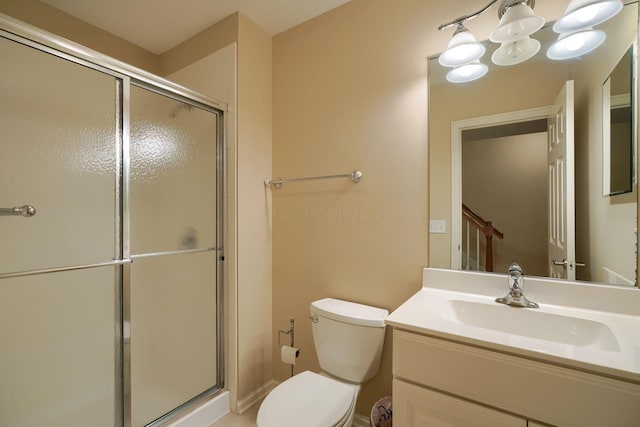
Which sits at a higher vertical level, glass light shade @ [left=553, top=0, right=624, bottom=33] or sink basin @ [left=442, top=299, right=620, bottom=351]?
glass light shade @ [left=553, top=0, right=624, bottom=33]

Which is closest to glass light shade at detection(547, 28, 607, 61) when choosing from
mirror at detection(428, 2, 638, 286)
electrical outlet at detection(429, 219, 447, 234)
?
mirror at detection(428, 2, 638, 286)

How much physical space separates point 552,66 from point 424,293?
42.0 inches

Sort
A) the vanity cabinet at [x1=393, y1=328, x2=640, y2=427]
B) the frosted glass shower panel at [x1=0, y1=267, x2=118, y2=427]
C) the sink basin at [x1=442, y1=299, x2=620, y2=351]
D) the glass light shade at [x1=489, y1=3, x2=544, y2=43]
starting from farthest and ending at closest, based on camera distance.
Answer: the frosted glass shower panel at [x1=0, y1=267, x2=118, y2=427]
the glass light shade at [x1=489, y1=3, x2=544, y2=43]
the sink basin at [x1=442, y1=299, x2=620, y2=351]
the vanity cabinet at [x1=393, y1=328, x2=640, y2=427]

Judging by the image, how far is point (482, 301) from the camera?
A: 45.5 inches

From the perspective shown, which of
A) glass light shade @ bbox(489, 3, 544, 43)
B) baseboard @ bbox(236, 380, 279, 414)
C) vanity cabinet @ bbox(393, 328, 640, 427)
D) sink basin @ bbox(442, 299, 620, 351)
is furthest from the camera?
baseboard @ bbox(236, 380, 279, 414)

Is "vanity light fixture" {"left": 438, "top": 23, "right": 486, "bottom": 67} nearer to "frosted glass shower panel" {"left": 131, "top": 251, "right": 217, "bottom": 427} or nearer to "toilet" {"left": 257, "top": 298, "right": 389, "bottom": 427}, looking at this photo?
"toilet" {"left": 257, "top": 298, "right": 389, "bottom": 427}

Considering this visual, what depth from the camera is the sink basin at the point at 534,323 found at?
36.2 inches

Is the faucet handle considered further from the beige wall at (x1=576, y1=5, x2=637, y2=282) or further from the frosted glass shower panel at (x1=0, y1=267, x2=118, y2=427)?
the frosted glass shower panel at (x1=0, y1=267, x2=118, y2=427)

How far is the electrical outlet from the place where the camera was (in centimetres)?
134

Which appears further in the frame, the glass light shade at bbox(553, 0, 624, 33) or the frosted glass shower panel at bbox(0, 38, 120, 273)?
the frosted glass shower panel at bbox(0, 38, 120, 273)

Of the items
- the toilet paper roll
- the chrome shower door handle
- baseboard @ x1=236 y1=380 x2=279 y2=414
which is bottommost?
baseboard @ x1=236 y1=380 x2=279 y2=414

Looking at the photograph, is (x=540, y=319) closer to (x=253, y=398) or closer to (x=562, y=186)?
(x=562, y=186)

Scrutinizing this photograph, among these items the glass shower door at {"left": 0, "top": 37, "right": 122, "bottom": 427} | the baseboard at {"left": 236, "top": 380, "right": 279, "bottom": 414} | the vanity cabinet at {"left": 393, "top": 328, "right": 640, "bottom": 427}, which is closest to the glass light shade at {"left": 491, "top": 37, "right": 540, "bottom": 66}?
the vanity cabinet at {"left": 393, "top": 328, "right": 640, "bottom": 427}

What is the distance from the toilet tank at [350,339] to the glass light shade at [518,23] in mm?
1297
